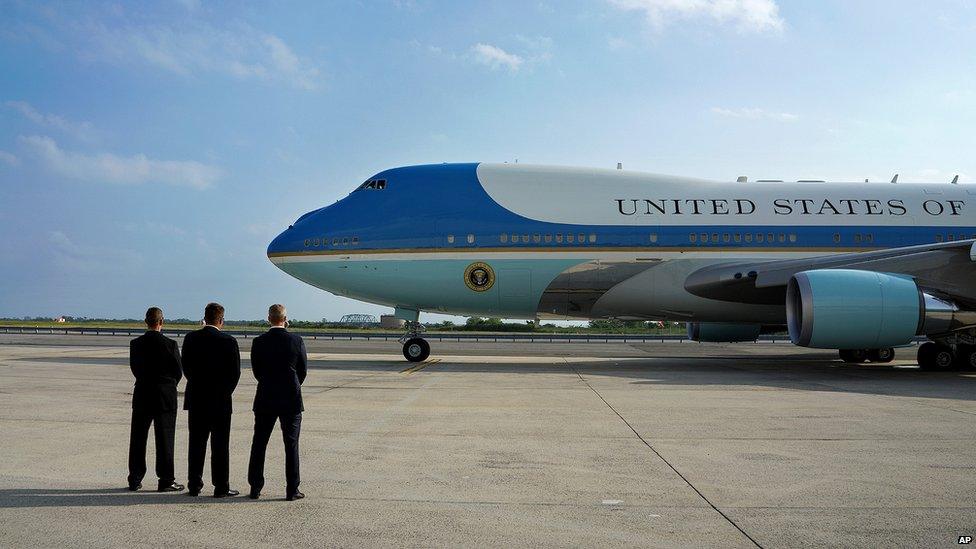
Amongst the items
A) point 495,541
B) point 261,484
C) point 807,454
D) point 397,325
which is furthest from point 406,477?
point 397,325

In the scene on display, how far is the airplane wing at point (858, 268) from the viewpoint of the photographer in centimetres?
1558

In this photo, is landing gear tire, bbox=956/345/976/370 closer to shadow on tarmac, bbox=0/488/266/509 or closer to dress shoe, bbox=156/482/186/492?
Answer: shadow on tarmac, bbox=0/488/266/509

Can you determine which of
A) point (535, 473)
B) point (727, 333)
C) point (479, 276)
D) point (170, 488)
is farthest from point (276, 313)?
point (727, 333)

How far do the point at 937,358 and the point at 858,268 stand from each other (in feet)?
12.5

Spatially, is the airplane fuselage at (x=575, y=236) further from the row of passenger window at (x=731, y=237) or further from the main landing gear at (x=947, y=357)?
the main landing gear at (x=947, y=357)

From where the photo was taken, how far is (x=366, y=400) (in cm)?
1051

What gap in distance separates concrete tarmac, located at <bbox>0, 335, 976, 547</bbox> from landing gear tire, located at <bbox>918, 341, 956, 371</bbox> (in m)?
7.03

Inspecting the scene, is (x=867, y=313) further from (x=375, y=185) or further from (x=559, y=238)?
(x=375, y=185)

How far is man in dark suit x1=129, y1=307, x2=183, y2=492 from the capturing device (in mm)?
5367

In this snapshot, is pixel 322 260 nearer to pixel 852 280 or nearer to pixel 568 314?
pixel 568 314

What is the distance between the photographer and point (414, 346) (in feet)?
61.6

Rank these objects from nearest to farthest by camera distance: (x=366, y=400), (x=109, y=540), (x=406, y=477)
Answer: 1. (x=109, y=540)
2. (x=406, y=477)
3. (x=366, y=400)

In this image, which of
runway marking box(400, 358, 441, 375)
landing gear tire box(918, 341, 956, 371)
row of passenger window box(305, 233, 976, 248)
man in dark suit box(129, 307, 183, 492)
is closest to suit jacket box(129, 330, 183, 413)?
man in dark suit box(129, 307, 183, 492)

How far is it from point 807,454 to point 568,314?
40.4 feet
